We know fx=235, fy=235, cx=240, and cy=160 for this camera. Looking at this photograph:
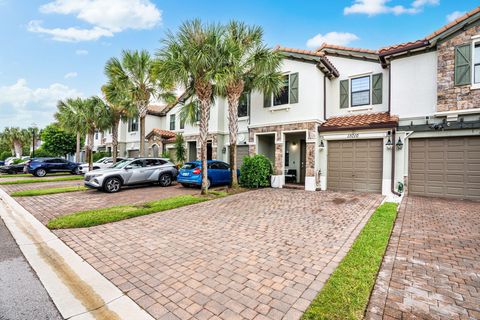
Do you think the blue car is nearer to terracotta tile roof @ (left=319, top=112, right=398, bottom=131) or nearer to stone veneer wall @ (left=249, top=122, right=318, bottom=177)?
stone veneer wall @ (left=249, top=122, right=318, bottom=177)

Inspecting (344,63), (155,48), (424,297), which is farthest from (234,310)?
(344,63)

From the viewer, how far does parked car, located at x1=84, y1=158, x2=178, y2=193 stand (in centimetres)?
1144

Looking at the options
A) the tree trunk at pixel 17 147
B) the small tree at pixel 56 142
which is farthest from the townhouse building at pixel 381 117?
the tree trunk at pixel 17 147

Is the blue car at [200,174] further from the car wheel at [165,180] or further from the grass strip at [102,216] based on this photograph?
the grass strip at [102,216]

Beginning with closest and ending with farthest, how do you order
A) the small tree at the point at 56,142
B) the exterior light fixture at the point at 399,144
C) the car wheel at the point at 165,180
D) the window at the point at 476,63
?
1. the window at the point at 476,63
2. the exterior light fixture at the point at 399,144
3. the car wheel at the point at 165,180
4. the small tree at the point at 56,142

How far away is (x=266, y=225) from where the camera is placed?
6.27 metres

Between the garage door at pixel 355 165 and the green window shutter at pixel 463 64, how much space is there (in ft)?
12.0

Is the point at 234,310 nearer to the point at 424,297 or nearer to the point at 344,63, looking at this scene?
the point at 424,297

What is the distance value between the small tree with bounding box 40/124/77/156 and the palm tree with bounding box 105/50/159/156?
85.6 ft

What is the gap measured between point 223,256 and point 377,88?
12.3m

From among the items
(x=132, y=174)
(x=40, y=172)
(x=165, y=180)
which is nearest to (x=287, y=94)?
(x=165, y=180)

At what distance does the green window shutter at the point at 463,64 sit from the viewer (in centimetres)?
934

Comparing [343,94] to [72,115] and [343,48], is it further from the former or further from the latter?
[72,115]

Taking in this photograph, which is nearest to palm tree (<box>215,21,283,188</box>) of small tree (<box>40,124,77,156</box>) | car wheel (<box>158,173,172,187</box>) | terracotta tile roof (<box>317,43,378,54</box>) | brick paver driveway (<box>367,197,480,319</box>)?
terracotta tile roof (<box>317,43,378,54</box>)
